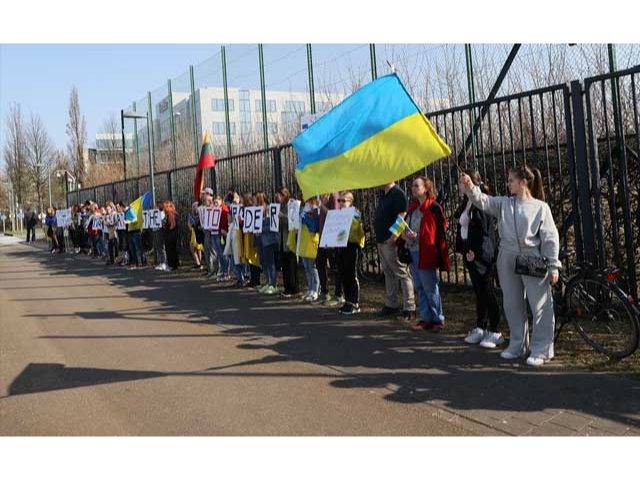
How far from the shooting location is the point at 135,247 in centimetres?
1784

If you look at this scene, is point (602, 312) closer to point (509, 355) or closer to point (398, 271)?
point (509, 355)

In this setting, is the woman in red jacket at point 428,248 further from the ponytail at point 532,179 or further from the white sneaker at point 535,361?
the white sneaker at point 535,361

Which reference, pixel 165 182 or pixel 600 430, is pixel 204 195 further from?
pixel 600 430

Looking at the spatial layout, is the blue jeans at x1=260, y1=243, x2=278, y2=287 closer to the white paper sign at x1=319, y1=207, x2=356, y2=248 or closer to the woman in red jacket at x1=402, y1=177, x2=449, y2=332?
the white paper sign at x1=319, y1=207, x2=356, y2=248

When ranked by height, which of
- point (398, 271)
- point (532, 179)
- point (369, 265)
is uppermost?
point (532, 179)

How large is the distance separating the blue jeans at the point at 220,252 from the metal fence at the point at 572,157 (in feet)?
6.60

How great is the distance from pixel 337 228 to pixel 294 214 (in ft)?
5.19

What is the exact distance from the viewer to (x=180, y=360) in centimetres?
690

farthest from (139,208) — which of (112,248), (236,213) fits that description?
(236,213)

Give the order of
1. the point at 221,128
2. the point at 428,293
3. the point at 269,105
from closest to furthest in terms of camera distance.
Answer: the point at 428,293 < the point at 269,105 < the point at 221,128

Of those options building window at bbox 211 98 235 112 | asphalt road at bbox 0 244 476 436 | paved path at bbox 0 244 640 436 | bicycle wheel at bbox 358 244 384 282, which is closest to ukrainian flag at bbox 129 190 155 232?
building window at bbox 211 98 235 112

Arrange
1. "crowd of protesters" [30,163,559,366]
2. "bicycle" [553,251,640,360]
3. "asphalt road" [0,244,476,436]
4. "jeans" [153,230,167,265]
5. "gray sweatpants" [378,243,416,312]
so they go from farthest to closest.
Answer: "jeans" [153,230,167,265]
"gray sweatpants" [378,243,416,312]
"crowd of protesters" [30,163,559,366]
"bicycle" [553,251,640,360]
"asphalt road" [0,244,476,436]

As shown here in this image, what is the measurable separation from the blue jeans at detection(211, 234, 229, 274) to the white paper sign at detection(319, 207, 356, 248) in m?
4.62

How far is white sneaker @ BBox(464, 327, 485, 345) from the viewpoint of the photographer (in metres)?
6.92
